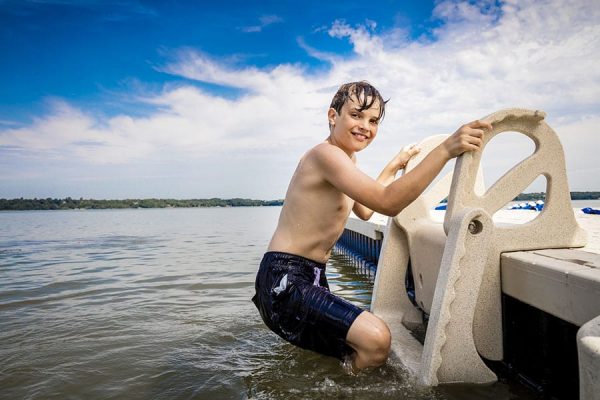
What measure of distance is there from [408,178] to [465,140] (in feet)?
1.18

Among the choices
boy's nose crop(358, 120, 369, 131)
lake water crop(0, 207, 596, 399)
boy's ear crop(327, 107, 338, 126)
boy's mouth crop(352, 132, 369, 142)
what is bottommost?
lake water crop(0, 207, 596, 399)

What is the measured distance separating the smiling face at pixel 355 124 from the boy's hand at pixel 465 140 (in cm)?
74

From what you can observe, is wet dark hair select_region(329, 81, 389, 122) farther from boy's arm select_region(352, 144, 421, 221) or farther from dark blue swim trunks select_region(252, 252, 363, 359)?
dark blue swim trunks select_region(252, 252, 363, 359)

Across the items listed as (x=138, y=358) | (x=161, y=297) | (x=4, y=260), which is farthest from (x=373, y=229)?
(x=4, y=260)

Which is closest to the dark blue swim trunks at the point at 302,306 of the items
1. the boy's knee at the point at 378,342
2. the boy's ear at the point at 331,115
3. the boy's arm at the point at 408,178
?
the boy's knee at the point at 378,342

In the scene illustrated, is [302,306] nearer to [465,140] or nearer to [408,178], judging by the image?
[408,178]

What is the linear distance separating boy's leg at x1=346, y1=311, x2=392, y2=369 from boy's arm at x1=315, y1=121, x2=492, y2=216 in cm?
67

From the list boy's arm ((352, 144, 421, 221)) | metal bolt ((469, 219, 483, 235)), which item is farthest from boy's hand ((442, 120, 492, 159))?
boy's arm ((352, 144, 421, 221))

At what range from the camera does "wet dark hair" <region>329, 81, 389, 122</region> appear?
2.79 m

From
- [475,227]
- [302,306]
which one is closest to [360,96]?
[475,227]

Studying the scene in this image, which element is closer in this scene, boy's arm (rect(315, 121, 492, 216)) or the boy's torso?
boy's arm (rect(315, 121, 492, 216))

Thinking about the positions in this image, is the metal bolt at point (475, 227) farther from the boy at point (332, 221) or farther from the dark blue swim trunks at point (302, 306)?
the dark blue swim trunks at point (302, 306)

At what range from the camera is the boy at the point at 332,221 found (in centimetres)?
223

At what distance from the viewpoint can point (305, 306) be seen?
252 cm
